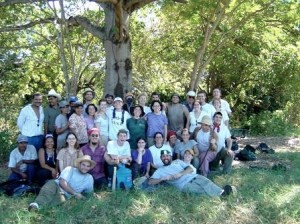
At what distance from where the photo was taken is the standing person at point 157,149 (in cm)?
765

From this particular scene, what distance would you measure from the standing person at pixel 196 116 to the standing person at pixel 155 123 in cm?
61

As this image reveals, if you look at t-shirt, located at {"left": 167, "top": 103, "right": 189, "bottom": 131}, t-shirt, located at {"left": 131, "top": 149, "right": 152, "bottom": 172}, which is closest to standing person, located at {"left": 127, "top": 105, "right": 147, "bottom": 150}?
t-shirt, located at {"left": 131, "top": 149, "right": 152, "bottom": 172}

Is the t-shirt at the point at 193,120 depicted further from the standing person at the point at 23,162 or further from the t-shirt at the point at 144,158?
the standing person at the point at 23,162

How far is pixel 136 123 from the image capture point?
7.98m

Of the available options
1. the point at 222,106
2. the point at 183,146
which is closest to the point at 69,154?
the point at 183,146

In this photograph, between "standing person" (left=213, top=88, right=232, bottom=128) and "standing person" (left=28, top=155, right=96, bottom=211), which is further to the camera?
"standing person" (left=213, top=88, right=232, bottom=128)

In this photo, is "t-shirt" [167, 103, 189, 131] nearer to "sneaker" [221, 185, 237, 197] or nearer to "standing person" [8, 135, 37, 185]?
"sneaker" [221, 185, 237, 197]

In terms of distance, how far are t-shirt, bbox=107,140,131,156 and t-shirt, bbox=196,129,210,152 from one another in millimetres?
1519

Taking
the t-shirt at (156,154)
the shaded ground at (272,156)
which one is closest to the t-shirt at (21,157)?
the t-shirt at (156,154)

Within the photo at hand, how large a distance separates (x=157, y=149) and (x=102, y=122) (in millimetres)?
1097

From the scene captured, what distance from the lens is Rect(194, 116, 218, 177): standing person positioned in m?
8.16

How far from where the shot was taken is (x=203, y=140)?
8305 mm

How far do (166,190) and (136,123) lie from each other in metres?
1.52

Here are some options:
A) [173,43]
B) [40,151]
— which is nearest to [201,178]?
[40,151]
